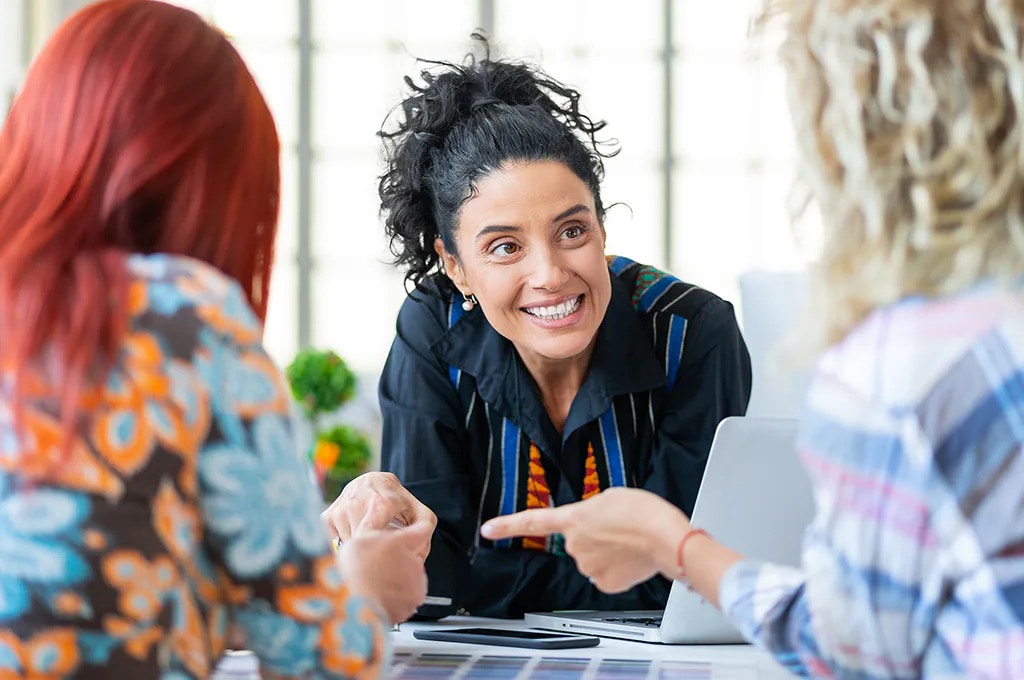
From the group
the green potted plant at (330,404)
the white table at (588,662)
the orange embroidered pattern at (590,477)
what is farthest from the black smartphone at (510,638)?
the green potted plant at (330,404)

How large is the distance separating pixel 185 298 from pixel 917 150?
1.66 feet

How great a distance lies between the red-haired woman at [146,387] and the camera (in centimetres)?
82

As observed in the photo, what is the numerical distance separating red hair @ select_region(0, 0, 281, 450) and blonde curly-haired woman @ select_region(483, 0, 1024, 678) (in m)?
0.42

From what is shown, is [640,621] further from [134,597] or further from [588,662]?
[134,597]

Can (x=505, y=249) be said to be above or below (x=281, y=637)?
above

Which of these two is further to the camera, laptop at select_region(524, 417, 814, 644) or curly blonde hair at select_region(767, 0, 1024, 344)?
laptop at select_region(524, 417, 814, 644)

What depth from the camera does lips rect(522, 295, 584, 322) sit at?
6.19 ft

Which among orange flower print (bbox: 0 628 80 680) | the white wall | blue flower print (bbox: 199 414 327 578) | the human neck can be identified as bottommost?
the human neck

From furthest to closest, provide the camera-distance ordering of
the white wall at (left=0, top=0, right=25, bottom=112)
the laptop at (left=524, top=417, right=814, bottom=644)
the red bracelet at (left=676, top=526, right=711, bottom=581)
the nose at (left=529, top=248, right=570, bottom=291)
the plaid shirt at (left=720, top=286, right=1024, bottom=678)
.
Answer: the white wall at (left=0, top=0, right=25, bottom=112) < the nose at (left=529, top=248, right=570, bottom=291) < the laptop at (left=524, top=417, right=814, bottom=644) < the red bracelet at (left=676, top=526, right=711, bottom=581) < the plaid shirt at (left=720, top=286, right=1024, bottom=678)

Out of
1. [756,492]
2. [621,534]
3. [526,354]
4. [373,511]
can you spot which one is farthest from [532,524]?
[526,354]

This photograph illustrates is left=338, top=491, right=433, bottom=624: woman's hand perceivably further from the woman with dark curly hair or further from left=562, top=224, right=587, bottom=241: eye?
left=562, top=224, right=587, bottom=241: eye

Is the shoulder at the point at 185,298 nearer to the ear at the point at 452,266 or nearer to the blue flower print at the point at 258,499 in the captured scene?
the blue flower print at the point at 258,499

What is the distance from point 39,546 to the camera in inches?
32.2

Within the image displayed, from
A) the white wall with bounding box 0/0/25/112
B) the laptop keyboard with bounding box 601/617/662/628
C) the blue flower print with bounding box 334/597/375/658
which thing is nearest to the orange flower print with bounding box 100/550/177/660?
the blue flower print with bounding box 334/597/375/658
